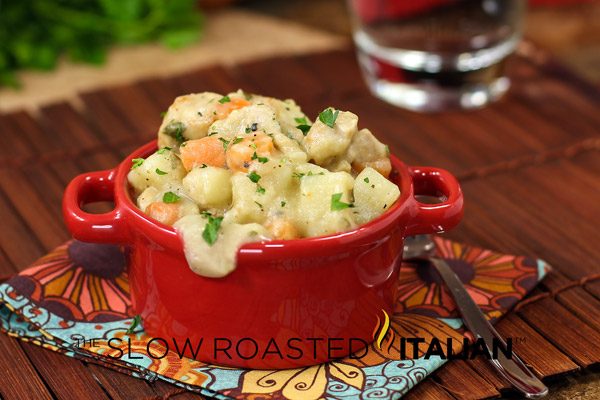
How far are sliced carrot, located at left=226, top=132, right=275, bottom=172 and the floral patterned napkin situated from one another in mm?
313

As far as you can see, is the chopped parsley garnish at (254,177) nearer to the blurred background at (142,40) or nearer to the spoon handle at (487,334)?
the spoon handle at (487,334)

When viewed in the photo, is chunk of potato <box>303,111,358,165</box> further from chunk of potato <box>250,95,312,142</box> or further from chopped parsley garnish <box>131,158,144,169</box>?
chopped parsley garnish <box>131,158,144,169</box>

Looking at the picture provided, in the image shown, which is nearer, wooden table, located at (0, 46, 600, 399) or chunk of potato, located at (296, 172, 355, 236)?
chunk of potato, located at (296, 172, 355, 236)

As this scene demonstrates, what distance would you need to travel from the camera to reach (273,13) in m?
3.41

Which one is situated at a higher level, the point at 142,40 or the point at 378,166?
the point at 378,166

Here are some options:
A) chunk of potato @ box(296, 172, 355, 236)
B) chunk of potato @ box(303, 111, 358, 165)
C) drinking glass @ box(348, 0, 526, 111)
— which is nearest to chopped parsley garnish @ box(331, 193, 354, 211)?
chunk of potato @ box(296, 172, 355, 236)

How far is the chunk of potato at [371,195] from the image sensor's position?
56.5 inches

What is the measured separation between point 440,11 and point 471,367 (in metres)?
1.60

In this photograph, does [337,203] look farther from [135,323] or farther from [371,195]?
[135,323]

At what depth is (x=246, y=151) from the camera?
1413 mm

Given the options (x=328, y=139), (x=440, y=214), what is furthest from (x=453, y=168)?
(x=328, y=139)

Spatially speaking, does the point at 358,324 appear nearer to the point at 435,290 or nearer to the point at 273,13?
the point at 435,290

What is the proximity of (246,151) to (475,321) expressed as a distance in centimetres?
47

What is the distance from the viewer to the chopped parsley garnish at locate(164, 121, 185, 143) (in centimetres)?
153
